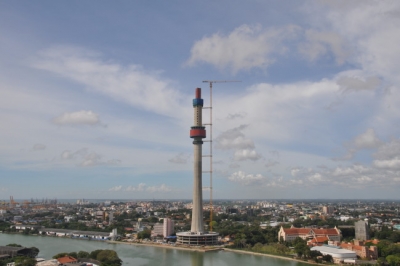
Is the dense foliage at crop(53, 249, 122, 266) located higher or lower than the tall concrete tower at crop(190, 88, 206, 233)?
lower

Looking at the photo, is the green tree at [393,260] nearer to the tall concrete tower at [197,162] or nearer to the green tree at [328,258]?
the green tree at [328,258]

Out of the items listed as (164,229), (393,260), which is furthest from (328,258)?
(164,229)

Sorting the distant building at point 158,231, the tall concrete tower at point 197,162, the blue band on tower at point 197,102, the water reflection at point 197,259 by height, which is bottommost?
the water reflection at point 197,259

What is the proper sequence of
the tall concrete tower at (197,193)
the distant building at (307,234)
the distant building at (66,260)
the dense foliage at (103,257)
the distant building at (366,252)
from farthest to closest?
the distant building at (307,234)
the tall concrete tower at (197,193)
the distant building at (366,252)
the dense foliage at (103,257)
the distant building at (66,260)

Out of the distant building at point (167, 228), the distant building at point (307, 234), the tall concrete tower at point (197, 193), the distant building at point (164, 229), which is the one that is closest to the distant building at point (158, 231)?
the distant building at point (164, 229)

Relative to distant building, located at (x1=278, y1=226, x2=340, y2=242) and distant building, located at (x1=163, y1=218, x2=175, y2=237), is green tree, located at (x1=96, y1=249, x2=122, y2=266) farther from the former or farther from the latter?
distant building, located at (x1=278, y1=226, x2=340, y2=242)

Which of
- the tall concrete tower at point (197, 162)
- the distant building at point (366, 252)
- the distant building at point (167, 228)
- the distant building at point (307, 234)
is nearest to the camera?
the distant building at point (366, 252)

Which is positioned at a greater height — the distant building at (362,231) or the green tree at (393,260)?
the distant building at (362,231)

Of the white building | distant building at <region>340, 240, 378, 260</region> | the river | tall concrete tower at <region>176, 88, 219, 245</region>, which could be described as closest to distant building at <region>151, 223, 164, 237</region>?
tall concrete tower at <region>176, 88, 219, 245</region>

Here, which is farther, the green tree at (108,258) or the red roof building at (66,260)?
the green tree at (108,258)

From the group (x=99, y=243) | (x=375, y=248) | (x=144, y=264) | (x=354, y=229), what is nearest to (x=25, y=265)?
(x=144, y=264)
